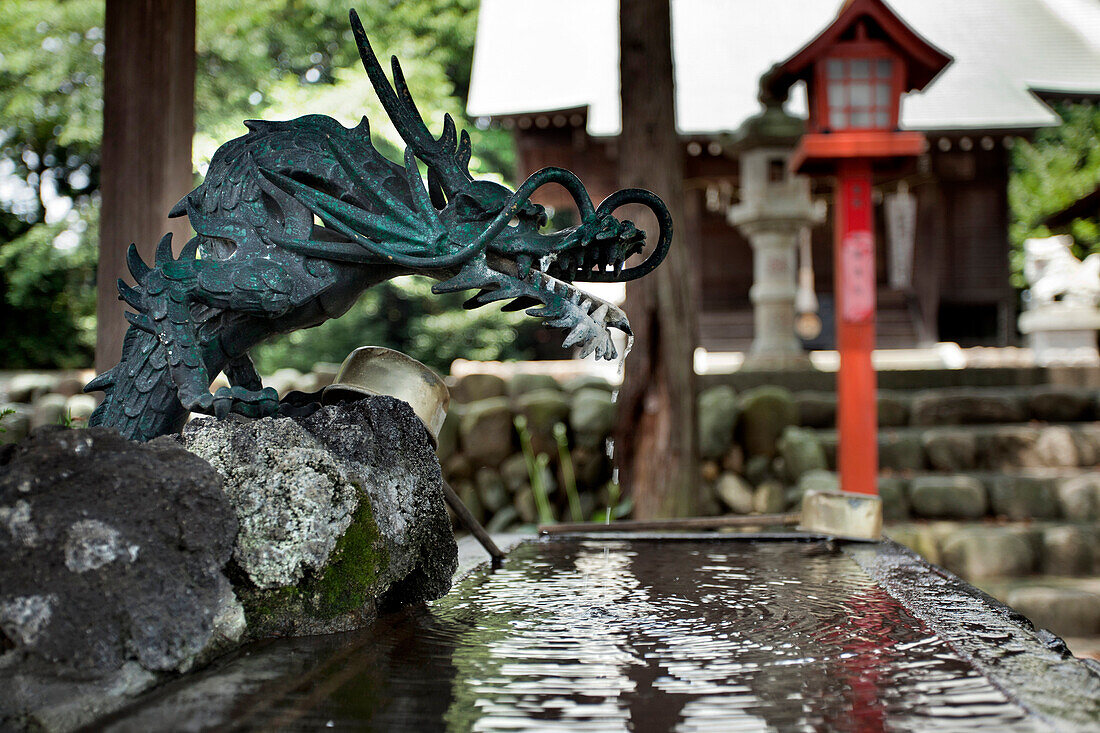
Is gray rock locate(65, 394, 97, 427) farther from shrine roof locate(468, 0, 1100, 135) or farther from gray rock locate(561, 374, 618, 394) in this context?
shrine roof locate(468, 0, 1100, 135)

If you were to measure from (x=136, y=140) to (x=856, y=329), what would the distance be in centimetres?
400

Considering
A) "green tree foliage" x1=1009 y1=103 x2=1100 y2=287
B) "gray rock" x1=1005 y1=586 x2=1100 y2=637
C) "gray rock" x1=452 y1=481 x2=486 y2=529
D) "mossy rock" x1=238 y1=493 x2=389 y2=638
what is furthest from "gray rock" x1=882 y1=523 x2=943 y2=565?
"green tree foliage" x1=1009 y1=103 x2=1100 y2=287

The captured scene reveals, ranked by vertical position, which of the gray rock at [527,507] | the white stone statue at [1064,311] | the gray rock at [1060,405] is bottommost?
the gray rock at [527,507]

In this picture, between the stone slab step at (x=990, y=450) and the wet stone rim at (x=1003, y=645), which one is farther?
the stone slab step at (x=990, y=450)

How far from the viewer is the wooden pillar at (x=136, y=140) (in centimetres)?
345

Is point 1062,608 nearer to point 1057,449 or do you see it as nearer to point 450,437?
point 1057,449

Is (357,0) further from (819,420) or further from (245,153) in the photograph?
(245,153)

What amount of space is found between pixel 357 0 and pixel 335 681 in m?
13.9

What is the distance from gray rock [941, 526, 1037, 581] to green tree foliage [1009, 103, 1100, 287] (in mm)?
14209

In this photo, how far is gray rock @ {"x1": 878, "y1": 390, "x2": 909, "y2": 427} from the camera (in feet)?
24.5

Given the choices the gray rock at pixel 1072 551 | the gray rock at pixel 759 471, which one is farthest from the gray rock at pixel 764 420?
the gray rock at pixel 1072 551

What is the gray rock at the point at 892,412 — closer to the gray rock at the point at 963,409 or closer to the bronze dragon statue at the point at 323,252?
the gray rock at the point at 963,409

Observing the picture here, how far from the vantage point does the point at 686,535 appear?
304 cm

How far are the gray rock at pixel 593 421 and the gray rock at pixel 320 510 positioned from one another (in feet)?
17.4
